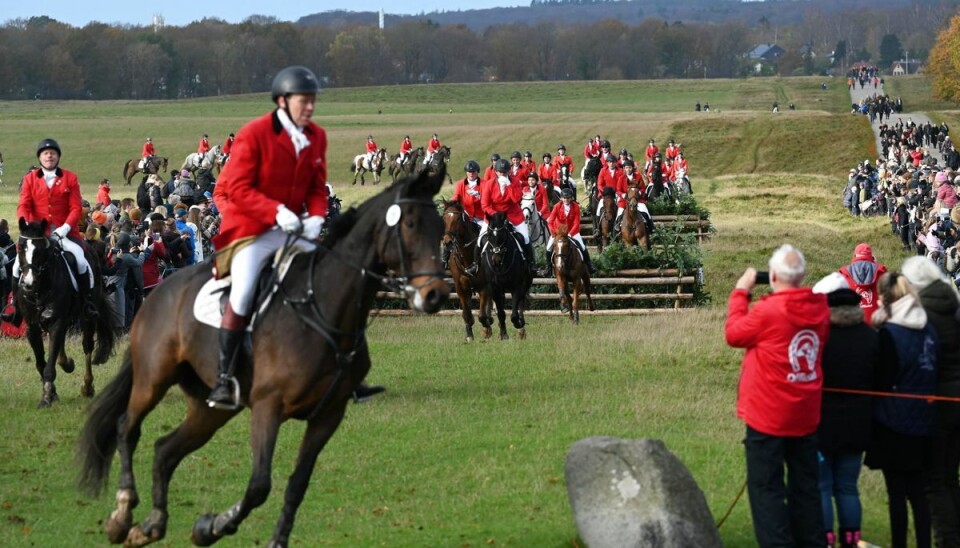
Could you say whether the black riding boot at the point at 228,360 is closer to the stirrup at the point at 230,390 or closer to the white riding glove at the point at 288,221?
the stirrup at the point at 230,390

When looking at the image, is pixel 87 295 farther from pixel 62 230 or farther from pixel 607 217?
pixel 607 217

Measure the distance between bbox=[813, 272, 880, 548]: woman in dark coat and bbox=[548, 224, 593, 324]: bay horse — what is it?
17496 mm

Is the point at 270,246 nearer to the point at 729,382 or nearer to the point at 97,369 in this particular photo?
the point at 729,382

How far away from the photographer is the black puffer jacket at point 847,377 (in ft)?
31.8

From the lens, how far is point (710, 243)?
4175 cm

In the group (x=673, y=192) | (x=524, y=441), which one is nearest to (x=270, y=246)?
(x=524, y=441)

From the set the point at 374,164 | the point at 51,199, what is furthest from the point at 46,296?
the point at 374,164

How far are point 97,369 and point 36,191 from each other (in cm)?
472

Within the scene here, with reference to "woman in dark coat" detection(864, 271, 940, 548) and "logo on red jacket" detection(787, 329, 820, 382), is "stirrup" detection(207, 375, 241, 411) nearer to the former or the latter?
"logo on red jacket" detection(787, 329, 820, 382)

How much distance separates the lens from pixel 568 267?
2756 cm

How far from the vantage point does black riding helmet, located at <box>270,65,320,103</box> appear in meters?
9.60

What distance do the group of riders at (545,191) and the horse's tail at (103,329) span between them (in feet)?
27.0

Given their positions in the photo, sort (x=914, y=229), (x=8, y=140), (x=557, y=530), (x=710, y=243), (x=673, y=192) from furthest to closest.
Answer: (x=8, y=140), (x=673, y=192), (x=710, y=243), (x=914, y=229), (x=557, y=530)

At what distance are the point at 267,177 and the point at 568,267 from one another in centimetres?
1809
